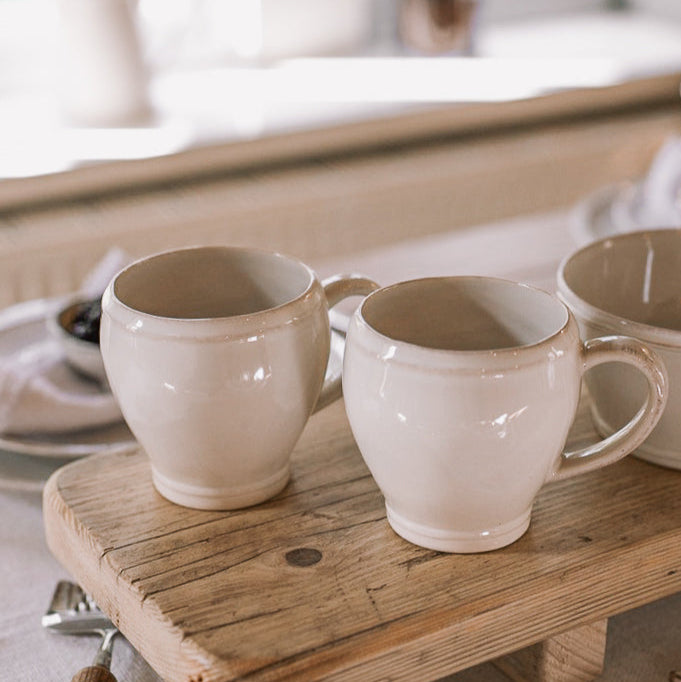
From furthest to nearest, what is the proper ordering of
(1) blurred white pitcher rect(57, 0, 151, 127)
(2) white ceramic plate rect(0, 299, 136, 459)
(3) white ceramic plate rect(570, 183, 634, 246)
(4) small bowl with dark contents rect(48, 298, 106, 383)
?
(1) blurred white pitcher rect(57, 0, 151, 127), (3) white ceramic plate rect(570, 183, 634, 246), (4) small bowl with dark contents rect(48, 298, 106, 383), (2) white ceramic plate rect(0, 299, 136, 459)

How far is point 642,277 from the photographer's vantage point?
2.02 feet

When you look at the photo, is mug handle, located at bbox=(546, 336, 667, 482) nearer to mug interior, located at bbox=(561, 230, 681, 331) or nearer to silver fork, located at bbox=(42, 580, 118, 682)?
mug interior, located at bbox=(561, 230, 681, 331)

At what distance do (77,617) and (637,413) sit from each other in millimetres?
303

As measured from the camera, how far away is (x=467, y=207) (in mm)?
1725

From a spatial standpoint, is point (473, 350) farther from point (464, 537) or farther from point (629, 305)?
point (629, 305)

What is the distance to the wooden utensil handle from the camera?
0.49 m

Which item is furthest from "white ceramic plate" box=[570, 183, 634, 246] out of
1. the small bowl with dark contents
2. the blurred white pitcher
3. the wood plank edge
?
the blurred white pitcher

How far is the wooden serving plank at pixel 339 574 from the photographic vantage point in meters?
0.44

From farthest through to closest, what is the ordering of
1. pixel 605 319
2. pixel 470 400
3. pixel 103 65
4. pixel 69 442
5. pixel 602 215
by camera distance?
pixel 103 65 → pixel 602 215 → pixel 69 442 → pixel 605 319 → pixel 470 400

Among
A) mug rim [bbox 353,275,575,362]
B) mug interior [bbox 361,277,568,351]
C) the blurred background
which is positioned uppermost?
mug rim [bbox 353,275,575,362]

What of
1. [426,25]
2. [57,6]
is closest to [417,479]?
[57,6]

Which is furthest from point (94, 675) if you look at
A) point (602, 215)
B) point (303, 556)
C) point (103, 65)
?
point (103, 65)

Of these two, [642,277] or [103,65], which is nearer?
[642,277]

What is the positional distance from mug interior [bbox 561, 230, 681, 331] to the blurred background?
99 centimetres
